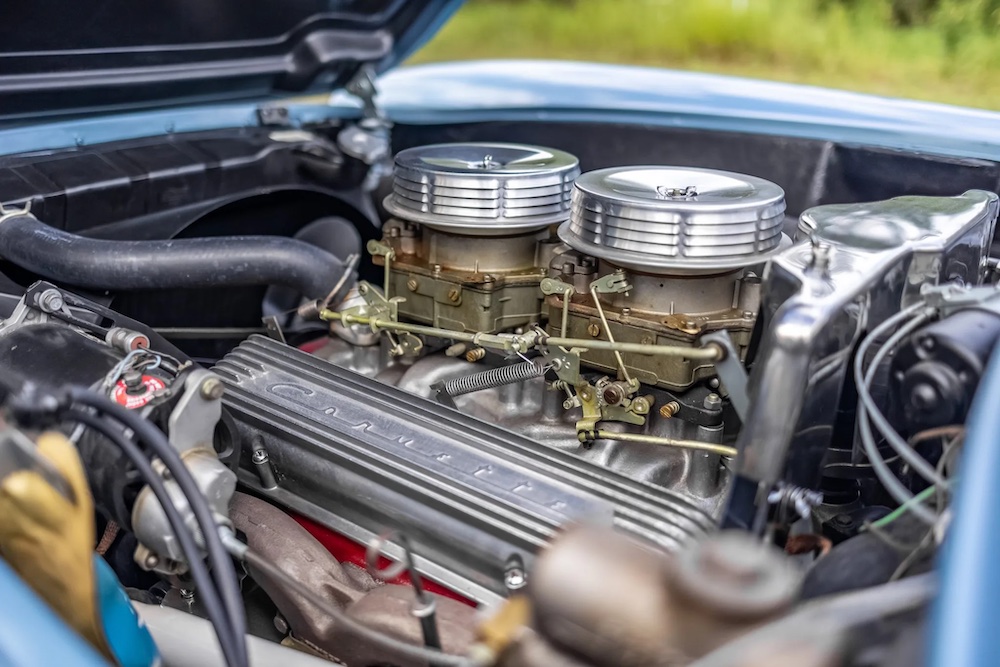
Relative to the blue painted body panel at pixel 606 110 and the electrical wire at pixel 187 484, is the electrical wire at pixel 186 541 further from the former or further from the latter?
the blue painted body panel at pixel 606 110

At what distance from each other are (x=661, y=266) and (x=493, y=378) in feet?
1.03

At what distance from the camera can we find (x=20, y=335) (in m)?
1.24

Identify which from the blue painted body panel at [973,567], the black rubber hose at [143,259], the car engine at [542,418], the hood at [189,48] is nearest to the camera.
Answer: the blue painted body panel at [973,567]

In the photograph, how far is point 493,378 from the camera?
1.37 metres

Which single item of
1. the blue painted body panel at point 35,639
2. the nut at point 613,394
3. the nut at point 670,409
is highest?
the blue painted body panel at point 35,639

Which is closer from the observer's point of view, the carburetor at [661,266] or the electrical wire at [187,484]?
the electrical wire at [187,484]

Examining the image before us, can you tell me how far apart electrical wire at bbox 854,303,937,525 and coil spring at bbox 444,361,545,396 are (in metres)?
0.47

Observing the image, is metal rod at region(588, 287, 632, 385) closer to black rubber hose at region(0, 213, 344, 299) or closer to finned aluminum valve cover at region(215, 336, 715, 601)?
finned aluminum valve cover at region(215, 336, 715, 601)

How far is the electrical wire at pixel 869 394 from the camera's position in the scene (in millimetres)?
861

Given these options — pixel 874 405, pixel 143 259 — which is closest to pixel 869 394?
pixel 874 405

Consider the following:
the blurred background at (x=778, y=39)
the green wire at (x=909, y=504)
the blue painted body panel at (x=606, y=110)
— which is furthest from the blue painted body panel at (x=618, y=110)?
the blurred background at (x=778, y=39)

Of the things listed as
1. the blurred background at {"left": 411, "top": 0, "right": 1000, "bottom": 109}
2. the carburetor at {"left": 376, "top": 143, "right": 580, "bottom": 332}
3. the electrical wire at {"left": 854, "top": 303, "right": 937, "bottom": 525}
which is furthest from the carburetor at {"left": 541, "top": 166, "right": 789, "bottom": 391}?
the blurred background at {"left": 411, "top": 0, "right": 1000, "bottom": 109}

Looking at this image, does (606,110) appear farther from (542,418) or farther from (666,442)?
(666,442)

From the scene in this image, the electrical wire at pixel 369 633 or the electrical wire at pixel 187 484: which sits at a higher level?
the electrical wire at pixel 187 484
